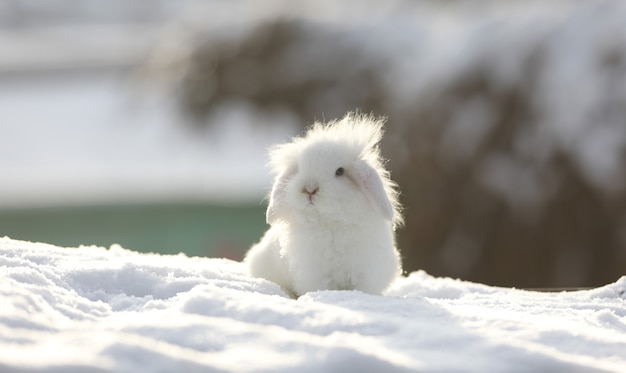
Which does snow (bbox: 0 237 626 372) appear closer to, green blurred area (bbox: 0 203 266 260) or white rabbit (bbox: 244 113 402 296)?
white rabbit (bbox: 244 113 402 296)

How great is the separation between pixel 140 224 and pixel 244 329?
8.16m

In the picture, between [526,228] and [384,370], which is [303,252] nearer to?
[384,370]

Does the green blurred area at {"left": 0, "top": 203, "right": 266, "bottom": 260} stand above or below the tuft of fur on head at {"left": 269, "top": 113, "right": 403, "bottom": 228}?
above

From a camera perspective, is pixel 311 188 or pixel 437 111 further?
pixel 437 111

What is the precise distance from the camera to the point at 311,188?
108 inches

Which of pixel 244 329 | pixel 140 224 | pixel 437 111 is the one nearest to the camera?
pixel 244 329

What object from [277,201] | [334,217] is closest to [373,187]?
[334,217]

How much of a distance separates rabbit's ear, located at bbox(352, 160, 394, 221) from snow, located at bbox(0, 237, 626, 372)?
47cm

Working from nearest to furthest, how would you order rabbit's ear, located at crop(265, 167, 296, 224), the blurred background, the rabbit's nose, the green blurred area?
the rabbit's nose → rabbit's ear, located at crop(265, 167, 296, 224) → the blurred background → the green blurred area

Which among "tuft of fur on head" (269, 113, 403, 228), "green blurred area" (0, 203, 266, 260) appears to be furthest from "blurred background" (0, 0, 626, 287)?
Result: "tuft of fur on head" (269, 113, 403, 228)

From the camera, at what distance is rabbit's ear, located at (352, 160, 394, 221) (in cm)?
275

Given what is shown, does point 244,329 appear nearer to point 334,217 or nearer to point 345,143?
point 334,217

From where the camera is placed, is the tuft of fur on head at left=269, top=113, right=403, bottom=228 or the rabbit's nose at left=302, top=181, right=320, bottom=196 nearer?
the rabbit's nose at left=302, top=181, right=320, bottom=196

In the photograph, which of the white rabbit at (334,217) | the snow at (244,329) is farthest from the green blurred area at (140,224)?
the snow at (244,329)
